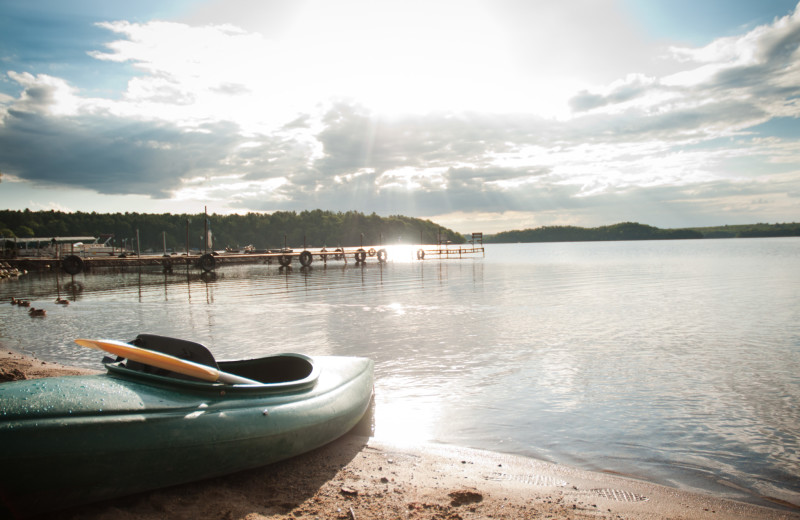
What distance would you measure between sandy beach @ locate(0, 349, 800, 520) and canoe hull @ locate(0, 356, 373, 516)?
16 centimetres

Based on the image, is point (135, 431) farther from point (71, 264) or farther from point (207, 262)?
point (207, 262)

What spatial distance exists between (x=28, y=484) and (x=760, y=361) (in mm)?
11072

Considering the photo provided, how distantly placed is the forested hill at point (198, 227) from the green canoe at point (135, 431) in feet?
355

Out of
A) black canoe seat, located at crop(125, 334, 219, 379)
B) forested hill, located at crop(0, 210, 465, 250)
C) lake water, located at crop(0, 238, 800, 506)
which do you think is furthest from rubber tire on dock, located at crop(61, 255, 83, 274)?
forested hill, located at crop(0, 210, 465, 250)

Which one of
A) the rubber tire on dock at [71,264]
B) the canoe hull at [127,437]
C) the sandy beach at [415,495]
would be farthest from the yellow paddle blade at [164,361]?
the rubber tire on dock at [71,264]

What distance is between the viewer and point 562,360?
959cm

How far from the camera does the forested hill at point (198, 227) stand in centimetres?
12412

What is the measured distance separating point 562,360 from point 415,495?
634cm

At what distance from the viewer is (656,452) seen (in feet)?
17.0

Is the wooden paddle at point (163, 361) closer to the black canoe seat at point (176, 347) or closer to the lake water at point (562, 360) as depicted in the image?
the black canoe seat at point (176, 347)

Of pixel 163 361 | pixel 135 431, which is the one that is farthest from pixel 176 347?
pixel 135 431

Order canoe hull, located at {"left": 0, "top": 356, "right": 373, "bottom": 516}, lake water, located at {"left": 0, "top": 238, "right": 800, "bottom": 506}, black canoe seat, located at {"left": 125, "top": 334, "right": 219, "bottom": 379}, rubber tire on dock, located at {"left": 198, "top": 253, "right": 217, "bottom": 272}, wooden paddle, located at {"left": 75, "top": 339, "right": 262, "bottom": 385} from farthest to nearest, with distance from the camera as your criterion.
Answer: rubber tire on dock, located at {"left": 198, "top": 253, "right": 217, "bottom": 272}, lake water, located at {"left": 0, "top": 238, "right": 800, "bottom": 506}, black canoe seat, located at {"left": 125, "top": 334, "right": 219, "bottom": 379}, wooden paddle, located at {"left": 75, "top": 339, "right": 262, "bottom": 385}, canoe hull, located at {"left": 0, "top": 356, "right": 373, "bottom": 516}

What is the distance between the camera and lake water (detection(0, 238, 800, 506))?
530cm

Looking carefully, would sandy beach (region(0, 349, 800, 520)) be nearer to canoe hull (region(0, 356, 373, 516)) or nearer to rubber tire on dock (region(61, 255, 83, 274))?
canoe hull (region(0, 356, 373, 516))
